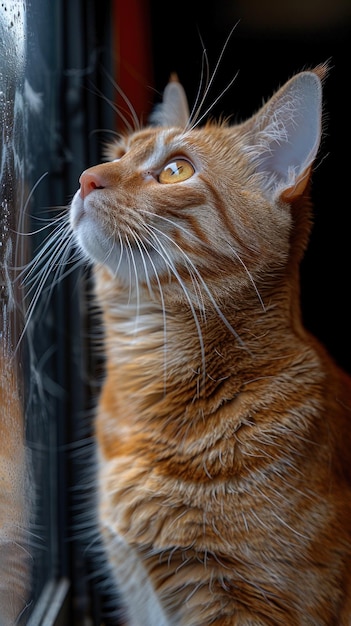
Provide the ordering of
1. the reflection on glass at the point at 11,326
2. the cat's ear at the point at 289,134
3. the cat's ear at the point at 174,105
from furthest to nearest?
1. the cat's ear at the point at 174,105
2. the cat's ear at the point at 289,134
3. the reflection on glass at the point at 11,326

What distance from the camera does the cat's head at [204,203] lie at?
41.3 inches

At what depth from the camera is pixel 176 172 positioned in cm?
112

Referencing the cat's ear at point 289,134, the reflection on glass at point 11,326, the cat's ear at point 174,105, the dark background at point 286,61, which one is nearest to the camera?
the reflection on glass at point 11,326

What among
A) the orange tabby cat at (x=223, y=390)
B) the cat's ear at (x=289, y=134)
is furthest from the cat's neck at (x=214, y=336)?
the cat's ear at (x=289, y=134)

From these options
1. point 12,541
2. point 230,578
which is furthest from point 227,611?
point 12,541

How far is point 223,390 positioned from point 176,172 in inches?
14.3

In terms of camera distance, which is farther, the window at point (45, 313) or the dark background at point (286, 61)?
the dark background at point (286, 61)

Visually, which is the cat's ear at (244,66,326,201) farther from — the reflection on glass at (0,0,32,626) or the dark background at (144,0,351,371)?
the reflection on glass at (0,0,32,626)

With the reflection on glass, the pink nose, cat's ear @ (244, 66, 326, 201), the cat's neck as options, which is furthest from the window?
cat's ear @ (244, 66, 326, 201)

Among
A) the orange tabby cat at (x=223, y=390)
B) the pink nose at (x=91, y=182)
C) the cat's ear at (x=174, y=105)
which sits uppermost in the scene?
the cat's ear at (x=174, y=105)

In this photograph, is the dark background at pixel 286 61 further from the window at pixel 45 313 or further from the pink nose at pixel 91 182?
the pink nose at pixel 91 182

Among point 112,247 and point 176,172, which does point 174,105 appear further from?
point 112,247

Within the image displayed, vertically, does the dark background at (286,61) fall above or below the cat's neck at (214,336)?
above

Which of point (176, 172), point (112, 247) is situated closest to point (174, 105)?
point (176, 172)
